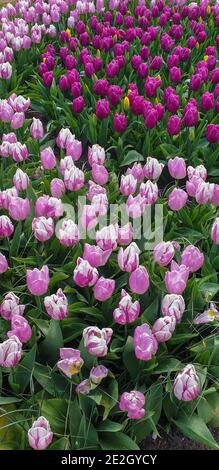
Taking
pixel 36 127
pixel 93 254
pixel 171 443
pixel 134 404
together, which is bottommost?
pixel 171 443

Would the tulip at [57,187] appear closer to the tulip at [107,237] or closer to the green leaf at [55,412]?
the tulip at [107,237]

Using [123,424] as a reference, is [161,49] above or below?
above

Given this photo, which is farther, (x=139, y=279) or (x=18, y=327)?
(x=139, y=279)

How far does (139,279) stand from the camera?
2.45 m

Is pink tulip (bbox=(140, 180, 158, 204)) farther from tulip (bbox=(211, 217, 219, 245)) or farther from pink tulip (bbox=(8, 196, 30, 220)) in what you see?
pink tulip (bbox=(8, 196, 30, 220))

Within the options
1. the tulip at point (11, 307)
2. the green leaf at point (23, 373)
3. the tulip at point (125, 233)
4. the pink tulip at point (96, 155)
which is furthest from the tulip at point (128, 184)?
the green leaf at point (23, 373)

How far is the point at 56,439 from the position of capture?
7.66 ft

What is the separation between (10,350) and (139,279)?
23.6 inches

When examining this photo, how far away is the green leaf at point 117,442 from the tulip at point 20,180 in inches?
57.1

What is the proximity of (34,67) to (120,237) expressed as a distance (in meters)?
3.43

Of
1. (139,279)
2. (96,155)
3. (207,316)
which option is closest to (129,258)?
(139,279)

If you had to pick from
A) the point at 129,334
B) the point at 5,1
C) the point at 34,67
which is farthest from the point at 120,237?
the point at 5,1

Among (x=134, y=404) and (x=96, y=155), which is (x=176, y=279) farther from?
(x=96, y=155)

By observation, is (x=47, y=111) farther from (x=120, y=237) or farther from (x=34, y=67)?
(x=120, y=237)
